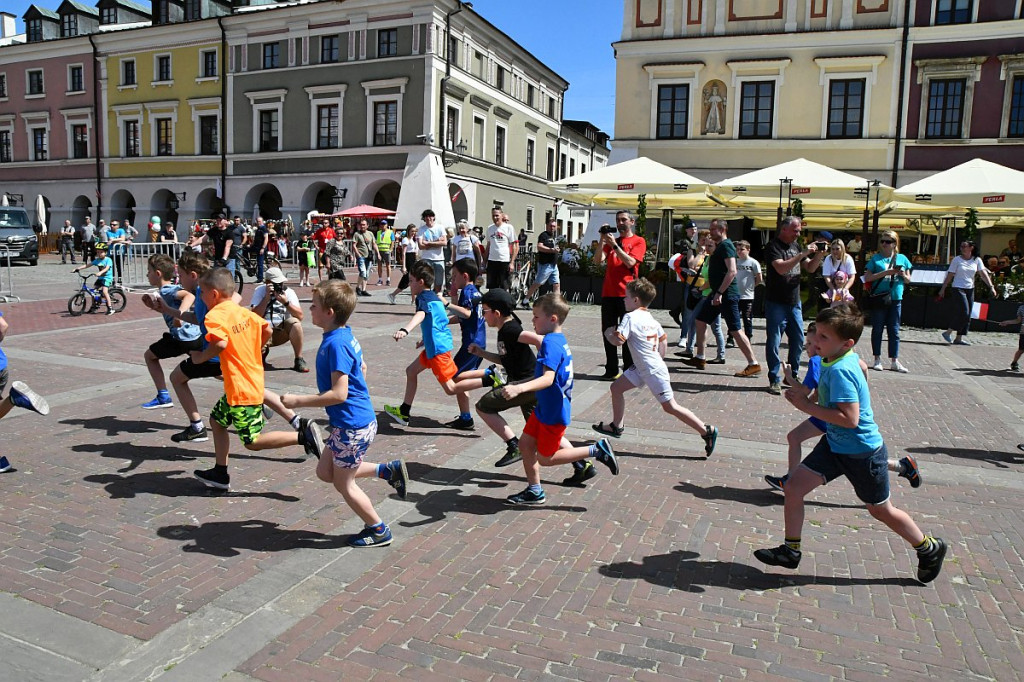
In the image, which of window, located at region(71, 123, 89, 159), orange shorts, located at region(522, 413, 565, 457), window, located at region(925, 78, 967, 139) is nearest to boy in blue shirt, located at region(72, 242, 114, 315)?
orange shorts, located at region(522, 413, 565, 457)

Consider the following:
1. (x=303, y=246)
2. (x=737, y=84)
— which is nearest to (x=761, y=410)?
(x=303, y=246)

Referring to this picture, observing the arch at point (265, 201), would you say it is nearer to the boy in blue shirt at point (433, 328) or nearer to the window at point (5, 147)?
the window at point (5, 147)

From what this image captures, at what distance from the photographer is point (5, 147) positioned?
4556 cm

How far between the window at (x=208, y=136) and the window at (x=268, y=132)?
300 centimetres

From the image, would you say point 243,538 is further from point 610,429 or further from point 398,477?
point 610,429

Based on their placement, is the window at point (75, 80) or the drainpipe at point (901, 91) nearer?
the drainpipe at point (901, 91)

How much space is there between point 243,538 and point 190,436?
214cm

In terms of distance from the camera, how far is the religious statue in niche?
2650 centimetres

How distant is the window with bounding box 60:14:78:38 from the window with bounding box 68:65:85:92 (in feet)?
7.62

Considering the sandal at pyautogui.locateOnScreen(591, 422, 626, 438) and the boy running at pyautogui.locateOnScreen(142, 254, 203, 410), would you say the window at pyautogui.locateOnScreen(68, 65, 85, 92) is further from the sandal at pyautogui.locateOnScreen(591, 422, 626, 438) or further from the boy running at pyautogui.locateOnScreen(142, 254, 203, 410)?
the sandal at pyautogui.locateOnScreen(591, 422, 626, 438)

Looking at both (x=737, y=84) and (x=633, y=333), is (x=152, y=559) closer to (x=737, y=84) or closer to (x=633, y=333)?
(x=633, y=333)

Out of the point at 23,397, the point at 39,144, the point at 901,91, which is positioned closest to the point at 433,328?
the point at 23,397

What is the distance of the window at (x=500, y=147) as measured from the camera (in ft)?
135

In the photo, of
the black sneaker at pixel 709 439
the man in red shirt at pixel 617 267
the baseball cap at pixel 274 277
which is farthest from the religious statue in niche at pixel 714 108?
the black sneaker at pixel 709 439
